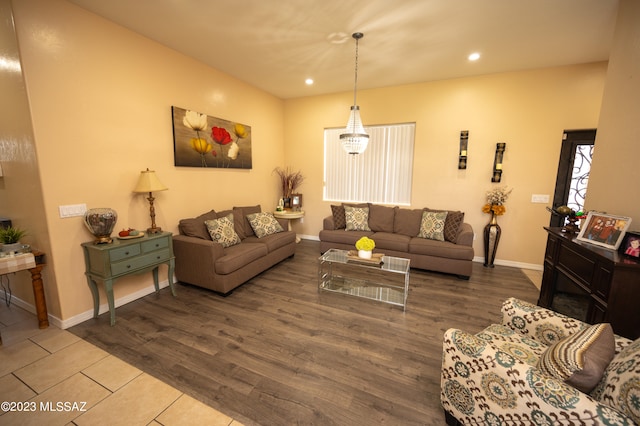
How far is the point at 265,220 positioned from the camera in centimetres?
416

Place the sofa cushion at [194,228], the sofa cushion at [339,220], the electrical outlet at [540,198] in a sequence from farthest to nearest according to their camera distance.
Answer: the sofa cushion at [339,220]
the electrical outlet at [540,198]
the sofa cushion at [194,228]

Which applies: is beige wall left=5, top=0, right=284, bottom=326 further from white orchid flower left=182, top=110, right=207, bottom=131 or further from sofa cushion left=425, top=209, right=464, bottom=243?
sofa cushion left=425, top=209, right=464, bottom=243

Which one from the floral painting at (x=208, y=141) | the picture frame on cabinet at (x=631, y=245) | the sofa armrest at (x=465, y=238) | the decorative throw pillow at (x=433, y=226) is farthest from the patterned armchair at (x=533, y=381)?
Result: the floral painting at (x=208, y=141)

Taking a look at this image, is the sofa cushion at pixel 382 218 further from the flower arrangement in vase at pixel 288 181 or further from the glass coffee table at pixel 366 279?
the flower arrangement in vase at pixel 288 181

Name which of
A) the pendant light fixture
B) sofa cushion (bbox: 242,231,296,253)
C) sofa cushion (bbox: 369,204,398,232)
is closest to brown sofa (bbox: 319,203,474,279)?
sofa cushion (bbox: 369,204,398,232)

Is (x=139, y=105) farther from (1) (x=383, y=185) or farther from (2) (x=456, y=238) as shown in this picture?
(2) (x=456, y=238)

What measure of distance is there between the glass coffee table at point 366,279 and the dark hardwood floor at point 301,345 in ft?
0.47

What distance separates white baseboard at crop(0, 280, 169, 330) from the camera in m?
2.43

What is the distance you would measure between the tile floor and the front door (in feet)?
16.4

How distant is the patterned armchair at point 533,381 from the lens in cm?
93

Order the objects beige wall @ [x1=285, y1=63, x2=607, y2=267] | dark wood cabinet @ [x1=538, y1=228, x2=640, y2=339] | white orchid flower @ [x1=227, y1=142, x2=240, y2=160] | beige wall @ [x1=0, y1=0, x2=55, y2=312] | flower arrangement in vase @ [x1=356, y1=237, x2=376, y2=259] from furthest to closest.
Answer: white orchid flower @ [x1=227, y1=142, x2=240, y2=160]
beige wall @ [x1=285, y1=63, x2=607, y2=267]
flower arrangement in vase @ [x1=356, y1=237, x2=376, y2=259]
beige wall @ [x1=0, y1=0, x2=55, y2=312]
dark wood cabinet @ [x1=538, y1=228, x2=640, y2=339]

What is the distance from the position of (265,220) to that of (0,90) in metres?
3.01

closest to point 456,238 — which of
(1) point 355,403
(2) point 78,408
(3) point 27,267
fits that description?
(1) point 355,403

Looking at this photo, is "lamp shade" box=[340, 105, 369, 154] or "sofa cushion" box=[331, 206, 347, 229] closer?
"lamp shade" box=[340, 105, 369, 154]
